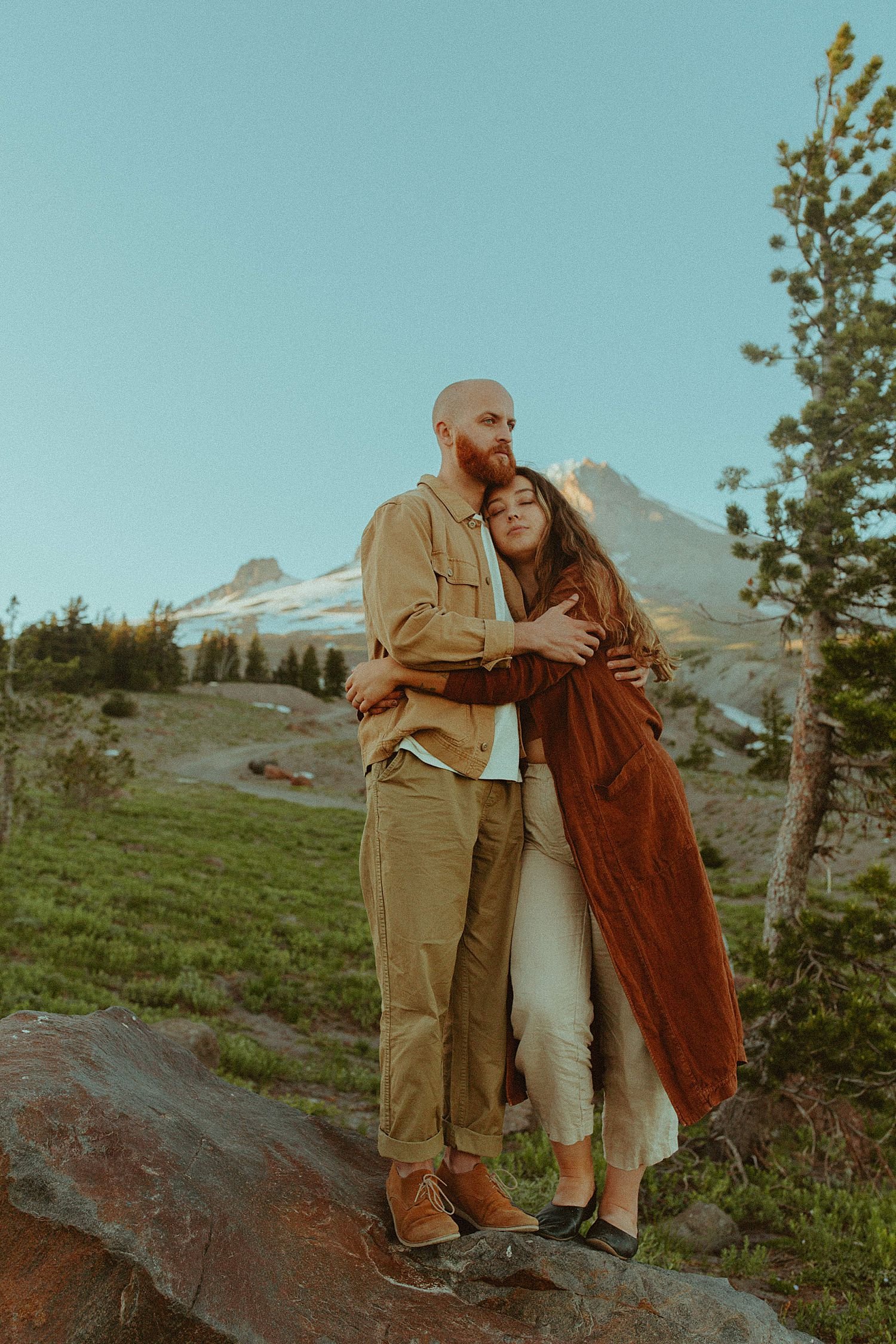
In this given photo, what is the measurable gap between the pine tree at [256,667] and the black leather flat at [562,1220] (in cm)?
6284

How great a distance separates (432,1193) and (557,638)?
1.92 metres

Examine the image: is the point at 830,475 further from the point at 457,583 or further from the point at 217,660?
the point at 217,660

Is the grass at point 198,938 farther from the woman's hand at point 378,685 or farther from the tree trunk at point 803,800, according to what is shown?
the woman's hand at point 378,685

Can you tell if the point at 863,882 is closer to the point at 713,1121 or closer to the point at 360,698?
the point at 713,1121

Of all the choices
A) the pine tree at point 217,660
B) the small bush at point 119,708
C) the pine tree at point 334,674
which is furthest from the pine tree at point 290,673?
the small bush at point 119,708

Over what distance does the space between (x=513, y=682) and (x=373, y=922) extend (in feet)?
3.23

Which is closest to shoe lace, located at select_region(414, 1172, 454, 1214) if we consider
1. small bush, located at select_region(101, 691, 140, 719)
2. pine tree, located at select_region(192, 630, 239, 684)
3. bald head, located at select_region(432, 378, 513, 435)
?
bald head, located at select_region(432, 378, 513, 435)

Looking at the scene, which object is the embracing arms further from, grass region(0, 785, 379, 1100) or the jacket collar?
grass region(0, 785, 379, 1100)

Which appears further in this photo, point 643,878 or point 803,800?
point 803,800

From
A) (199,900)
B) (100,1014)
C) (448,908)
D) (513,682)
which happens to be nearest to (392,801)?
(448,908)

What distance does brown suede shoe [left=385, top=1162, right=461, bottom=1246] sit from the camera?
2.82 meters

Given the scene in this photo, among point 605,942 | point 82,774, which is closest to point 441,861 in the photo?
point 605,942

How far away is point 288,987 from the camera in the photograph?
919 cm

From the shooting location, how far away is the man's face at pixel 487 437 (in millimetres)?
3545
